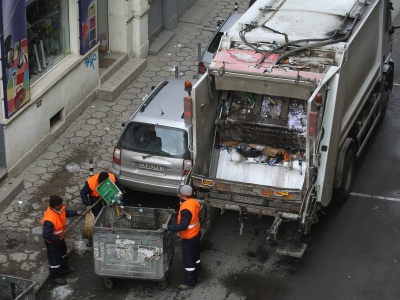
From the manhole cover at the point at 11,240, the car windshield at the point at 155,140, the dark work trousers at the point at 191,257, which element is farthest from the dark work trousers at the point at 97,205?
the dark work trousers at the point at 191,257

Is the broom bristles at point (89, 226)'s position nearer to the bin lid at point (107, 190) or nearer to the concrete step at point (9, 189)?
the bin lid at point (107, 190)

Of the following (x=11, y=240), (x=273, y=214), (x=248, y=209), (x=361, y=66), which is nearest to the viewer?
(x=273, y=214)

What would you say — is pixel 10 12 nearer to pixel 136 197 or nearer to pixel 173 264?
pixel 136 197

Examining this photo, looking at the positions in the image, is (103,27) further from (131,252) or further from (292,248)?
(131,252)

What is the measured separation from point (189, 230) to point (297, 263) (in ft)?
6.06

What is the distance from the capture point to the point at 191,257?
11703 millimetres

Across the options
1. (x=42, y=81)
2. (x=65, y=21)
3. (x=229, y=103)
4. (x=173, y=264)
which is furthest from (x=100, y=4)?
(x=173, y=264)

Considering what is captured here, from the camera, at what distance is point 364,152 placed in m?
15.5

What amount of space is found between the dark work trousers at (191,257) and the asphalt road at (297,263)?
19cm

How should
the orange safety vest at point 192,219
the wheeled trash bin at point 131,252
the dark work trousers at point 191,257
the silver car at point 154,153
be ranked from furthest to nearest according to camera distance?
the silver car at point 154,153
the dark work trousers at point 191,257
the orange safety vest at point 192,219
the wheeled trash bin at point 131,252

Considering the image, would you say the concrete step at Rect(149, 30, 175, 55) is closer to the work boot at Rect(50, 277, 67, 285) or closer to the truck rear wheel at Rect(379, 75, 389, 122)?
the truck rear wheel at Rect(379, 75, 389, 122)

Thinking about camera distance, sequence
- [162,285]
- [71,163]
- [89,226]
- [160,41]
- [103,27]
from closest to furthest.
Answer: [162,285]
[89,226]
[71,163]
[103,27]
[160,41]

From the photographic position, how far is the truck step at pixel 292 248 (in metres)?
12.2

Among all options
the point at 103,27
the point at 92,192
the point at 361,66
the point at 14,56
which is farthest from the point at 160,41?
the point at 92,192
